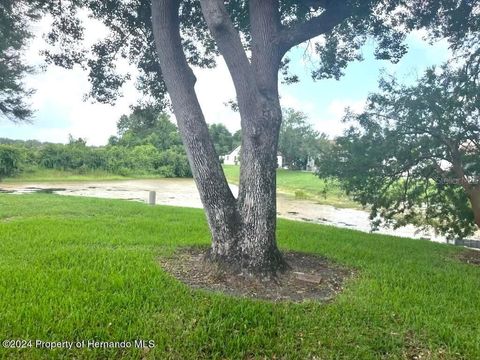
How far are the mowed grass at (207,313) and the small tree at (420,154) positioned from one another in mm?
3802

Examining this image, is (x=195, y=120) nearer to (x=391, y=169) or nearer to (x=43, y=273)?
(x=43, y=273)

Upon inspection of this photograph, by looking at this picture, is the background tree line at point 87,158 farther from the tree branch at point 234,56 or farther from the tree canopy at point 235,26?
the tree branch at point 234,56

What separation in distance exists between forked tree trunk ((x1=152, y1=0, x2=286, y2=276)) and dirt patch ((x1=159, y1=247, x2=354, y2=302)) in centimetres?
14

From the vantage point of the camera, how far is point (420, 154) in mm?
8648

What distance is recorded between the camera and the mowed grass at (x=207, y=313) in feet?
8.95

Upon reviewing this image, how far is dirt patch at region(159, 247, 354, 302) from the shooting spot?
3.71 metres

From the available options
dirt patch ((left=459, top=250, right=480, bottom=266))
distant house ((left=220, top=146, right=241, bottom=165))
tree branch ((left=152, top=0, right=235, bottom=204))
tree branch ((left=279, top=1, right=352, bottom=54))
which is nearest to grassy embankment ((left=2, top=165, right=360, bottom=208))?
dirt patch ((left=459, top=250, right=480, bottom=266))

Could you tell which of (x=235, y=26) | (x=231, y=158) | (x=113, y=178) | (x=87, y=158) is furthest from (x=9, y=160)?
(x=231, y=158)

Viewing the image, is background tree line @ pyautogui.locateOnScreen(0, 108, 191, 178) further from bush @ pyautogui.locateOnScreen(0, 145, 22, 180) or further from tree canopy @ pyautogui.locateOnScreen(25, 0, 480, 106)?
tree canopy @ pyautogui.locateOnScreen(25, 0, 480, 106)

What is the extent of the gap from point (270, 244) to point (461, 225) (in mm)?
7684

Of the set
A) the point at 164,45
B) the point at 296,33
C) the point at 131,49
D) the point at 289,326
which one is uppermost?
the point at 131,49

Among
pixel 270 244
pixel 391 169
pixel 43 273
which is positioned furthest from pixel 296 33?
pixel 391 169

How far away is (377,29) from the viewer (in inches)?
253

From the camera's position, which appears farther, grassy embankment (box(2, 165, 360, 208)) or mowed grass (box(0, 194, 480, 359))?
grassy embankment (box(2, 165, 360, 208))
